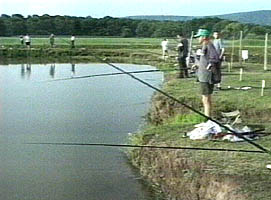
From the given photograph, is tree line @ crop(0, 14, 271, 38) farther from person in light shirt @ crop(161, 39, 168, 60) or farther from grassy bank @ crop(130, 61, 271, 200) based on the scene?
grassy bank @ crop(130, 61, 271, 200)

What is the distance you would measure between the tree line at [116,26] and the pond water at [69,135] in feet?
4.49

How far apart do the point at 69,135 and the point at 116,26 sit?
9958 mm

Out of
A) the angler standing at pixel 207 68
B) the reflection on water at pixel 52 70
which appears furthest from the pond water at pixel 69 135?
the reflection on water at pixel 52 70

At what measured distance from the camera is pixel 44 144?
10195 millimetres

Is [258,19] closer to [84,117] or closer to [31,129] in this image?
[84,117]

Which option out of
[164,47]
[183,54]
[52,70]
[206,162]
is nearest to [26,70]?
[52,70]

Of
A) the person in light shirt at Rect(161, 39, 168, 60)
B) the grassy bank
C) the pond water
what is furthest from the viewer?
the person in light shirt at Rect(161, 39, 168, 60)

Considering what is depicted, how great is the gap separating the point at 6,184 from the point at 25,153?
5.28 ft

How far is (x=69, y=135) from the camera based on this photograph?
10.9 m

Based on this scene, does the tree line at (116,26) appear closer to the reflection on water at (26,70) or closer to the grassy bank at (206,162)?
the reflection on water at (26,70)

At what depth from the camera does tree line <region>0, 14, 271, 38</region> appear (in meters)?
14.8

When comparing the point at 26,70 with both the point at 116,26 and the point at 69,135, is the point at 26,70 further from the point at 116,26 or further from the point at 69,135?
the point at 69,135

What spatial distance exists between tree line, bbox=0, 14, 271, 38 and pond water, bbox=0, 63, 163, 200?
1369 mm

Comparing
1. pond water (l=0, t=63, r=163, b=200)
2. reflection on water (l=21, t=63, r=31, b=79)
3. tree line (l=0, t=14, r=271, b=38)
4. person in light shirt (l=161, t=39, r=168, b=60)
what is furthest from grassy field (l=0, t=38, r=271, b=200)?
reflection on water (l=21, t=63, r=31, b=79)
